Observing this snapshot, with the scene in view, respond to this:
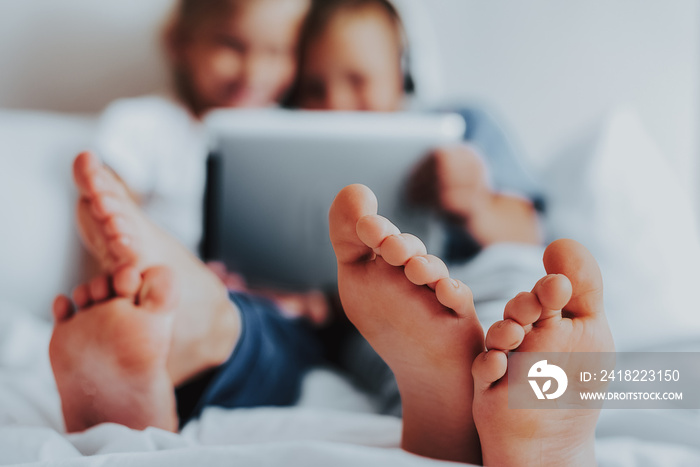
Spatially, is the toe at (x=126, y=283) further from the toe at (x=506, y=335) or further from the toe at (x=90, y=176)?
the toe at (x=506, y=335)

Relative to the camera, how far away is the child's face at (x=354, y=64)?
99 centimetres

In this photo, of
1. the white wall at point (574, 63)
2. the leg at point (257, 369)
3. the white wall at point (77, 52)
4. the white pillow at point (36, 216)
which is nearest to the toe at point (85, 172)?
the leg at point (257, 369)

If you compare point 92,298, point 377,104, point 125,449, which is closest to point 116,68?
point 377,104

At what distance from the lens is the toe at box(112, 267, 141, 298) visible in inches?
16.9

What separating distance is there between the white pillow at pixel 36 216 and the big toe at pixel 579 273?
2.34 ft

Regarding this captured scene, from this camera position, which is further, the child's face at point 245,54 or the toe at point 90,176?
the child's face at point 245,54

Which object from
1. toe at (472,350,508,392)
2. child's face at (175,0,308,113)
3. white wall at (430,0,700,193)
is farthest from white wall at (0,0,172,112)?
toe at (472,350,508,392)

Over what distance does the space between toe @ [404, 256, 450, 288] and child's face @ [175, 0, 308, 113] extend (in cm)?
79

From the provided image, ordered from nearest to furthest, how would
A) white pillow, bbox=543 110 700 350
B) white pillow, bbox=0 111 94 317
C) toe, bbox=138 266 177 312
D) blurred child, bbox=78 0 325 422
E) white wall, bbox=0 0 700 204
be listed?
toe, bbox=138 266 177 312 < white pillow, bbox=543 110 700 350 < white pillow, bbox=0 111 94 317 < blurred child, bbox=78 0 325 422 < white wall, bbox=0 0 700 204

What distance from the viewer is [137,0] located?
44.3 inches

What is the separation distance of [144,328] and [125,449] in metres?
0.09

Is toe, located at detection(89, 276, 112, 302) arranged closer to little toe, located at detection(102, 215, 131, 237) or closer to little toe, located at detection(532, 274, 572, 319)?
little toe, located at detection(102, 215, 131, 237)

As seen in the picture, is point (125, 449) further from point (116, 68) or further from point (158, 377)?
point (116, 68)

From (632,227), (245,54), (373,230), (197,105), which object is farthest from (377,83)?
(373,230)
